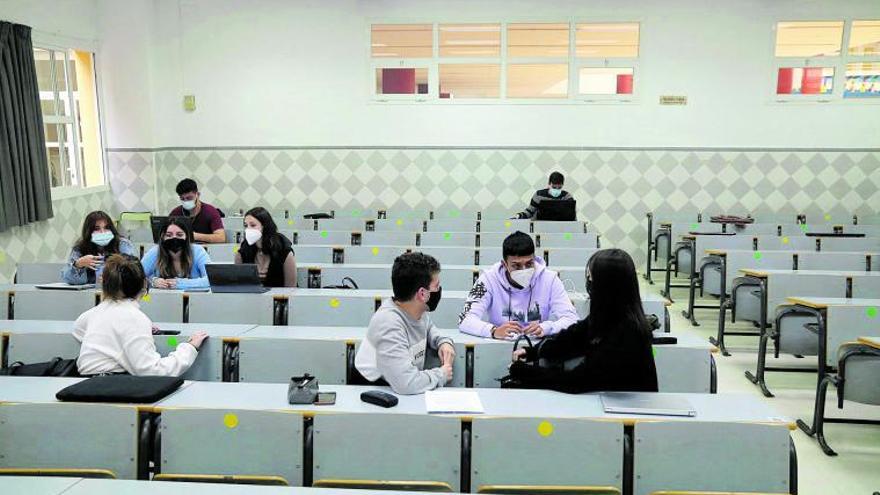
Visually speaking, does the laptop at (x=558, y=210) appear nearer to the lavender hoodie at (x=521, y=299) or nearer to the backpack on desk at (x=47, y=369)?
the lavender hoodie at (x=521, y=299)

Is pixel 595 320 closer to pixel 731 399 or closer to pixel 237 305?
pixel 731 399

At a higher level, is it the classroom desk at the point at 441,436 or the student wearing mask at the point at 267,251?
the student wearing mask at the point at 267,251

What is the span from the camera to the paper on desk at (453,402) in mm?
2773

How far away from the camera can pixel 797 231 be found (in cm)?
859

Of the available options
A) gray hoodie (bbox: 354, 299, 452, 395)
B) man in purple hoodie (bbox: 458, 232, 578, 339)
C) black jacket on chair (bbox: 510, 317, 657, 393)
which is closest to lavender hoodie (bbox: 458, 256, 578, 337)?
man in purple hoodie (bbox: 458, 232, 578, 339)

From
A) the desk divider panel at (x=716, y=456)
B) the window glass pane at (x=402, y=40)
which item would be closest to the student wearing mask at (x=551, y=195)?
the window glass pane at (x=402, y=40)

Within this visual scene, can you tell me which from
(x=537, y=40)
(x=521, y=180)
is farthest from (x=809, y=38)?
(x=521, y=180)

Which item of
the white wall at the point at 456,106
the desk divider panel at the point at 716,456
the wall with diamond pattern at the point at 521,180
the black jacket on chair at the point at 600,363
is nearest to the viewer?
the desk divider panel at the point at 716,456

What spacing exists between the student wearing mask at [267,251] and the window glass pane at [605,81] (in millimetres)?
6113

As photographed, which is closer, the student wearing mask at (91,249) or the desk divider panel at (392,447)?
the desk divider panel at (392,447)

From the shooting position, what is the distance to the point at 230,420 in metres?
2.70

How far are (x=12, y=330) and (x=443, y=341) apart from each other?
2.51 meters

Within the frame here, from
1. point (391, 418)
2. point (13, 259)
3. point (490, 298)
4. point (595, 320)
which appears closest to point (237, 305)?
point (490, 298)

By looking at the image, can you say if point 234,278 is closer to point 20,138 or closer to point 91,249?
point 91,249
